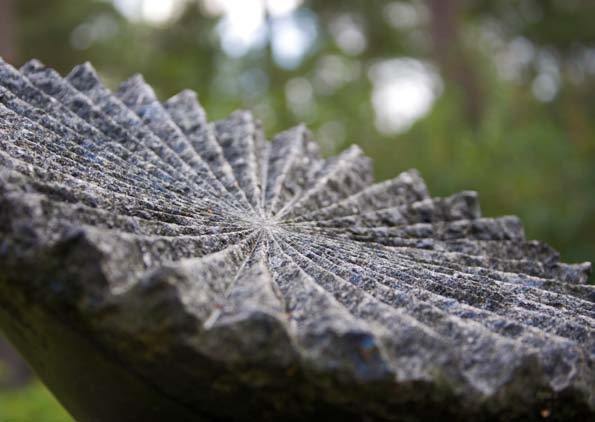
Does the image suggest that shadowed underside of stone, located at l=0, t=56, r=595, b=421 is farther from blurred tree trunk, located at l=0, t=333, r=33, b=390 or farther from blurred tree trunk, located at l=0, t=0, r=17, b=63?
blurred tree trunk, located at l=0, t=333, r=33, b=390

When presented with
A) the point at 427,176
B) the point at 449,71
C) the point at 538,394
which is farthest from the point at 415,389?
the point at 449,71

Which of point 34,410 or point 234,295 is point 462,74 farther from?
point 234,295

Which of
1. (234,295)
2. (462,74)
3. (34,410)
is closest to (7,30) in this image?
(34,410)

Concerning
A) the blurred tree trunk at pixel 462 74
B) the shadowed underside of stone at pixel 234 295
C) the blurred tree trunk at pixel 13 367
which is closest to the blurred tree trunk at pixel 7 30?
the blurred tree trunk at pixel 13 367

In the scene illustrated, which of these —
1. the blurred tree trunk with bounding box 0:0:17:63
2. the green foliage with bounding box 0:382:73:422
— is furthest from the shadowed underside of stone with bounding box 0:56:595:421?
the blurred tree trunk with bounding box 0:0:17:63

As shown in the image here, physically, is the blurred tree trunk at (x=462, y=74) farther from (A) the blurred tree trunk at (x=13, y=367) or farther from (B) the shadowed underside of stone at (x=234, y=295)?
(A) the blurred tree trunk at (x=13, y=367)

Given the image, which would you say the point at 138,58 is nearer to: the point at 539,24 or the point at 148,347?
the point at 539,24

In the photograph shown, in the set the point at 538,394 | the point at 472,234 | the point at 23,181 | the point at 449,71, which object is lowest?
the point at 538,394
